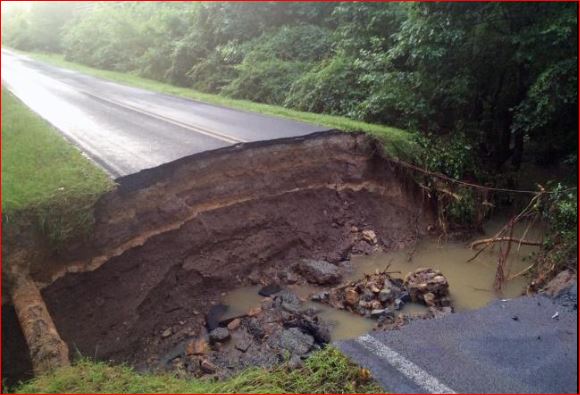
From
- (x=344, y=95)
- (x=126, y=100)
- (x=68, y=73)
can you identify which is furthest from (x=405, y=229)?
(x=68, y=73)

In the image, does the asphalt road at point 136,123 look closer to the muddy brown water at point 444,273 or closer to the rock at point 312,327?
the muddy brown water at point 444,273

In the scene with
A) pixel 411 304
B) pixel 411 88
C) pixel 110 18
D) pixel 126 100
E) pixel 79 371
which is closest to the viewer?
pixel 79 371

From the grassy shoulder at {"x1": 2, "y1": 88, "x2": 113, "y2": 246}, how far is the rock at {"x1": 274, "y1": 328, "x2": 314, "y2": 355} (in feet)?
9.93

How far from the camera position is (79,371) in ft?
15.5

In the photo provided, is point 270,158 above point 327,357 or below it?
above

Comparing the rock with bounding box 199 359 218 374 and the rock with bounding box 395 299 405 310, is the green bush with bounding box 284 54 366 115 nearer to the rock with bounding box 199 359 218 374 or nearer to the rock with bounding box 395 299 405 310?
the rock with bounding box 395 299 405 310

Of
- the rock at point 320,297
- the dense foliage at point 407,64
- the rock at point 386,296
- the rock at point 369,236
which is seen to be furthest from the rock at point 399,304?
the dense foliage at point 407,64

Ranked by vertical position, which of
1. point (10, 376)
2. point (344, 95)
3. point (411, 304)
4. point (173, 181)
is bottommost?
point (10, 376)

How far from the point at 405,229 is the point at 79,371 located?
6884mm

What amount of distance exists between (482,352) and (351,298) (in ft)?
9.22

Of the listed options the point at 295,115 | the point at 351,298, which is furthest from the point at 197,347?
the point at 295,115

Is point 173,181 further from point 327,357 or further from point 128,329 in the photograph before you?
point 327,357

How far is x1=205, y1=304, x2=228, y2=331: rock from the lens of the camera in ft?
24.9

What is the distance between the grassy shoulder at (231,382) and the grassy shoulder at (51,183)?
2252mm
